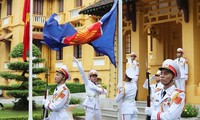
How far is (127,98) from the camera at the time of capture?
969 centimetres

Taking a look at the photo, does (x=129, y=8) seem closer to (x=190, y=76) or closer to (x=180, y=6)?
(x=180, y=6)

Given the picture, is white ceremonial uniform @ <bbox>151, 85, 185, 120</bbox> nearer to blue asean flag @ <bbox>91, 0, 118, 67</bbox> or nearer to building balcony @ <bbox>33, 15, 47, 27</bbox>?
blue asean flag @ <bbox>91, 0, 118, 67</bbox>

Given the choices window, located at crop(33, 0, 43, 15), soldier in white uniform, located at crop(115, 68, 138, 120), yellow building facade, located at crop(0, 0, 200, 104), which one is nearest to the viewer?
soldier in white uniform, located at crop(115, 68, 138, 120)

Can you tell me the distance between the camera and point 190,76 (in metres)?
14.8

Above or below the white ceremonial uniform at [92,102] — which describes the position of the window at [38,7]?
above

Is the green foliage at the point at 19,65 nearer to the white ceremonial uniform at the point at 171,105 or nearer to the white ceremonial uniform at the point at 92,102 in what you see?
the white ceremonial uniform at the point at 92,102

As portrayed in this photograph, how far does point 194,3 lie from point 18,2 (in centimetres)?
2358

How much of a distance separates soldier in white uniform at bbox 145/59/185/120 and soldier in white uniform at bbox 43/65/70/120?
2.88 metres

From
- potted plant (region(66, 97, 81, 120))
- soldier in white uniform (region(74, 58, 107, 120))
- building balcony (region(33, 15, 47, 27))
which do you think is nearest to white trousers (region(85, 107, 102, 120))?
soldier in white uniform (region(74, 58, 107, 120))

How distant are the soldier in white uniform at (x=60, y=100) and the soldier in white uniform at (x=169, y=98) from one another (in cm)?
288

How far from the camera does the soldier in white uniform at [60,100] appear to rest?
8.04 meters

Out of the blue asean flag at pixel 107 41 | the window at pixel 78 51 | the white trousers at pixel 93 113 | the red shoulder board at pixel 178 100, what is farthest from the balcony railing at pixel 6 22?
the red shoulder board at pixel 178 100

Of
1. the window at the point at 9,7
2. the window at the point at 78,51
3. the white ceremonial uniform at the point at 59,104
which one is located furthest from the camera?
the window at the point at 9,7

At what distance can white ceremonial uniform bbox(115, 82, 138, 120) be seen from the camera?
955cm
